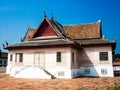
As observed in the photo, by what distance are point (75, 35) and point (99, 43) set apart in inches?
218

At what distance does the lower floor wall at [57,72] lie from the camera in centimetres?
2020

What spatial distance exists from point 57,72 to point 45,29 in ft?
23.7

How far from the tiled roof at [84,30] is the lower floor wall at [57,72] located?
5462 mm

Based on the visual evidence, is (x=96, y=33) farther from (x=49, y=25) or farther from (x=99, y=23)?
(x=49, y=25)

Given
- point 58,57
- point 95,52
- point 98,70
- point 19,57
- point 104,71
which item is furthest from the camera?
point 95,52

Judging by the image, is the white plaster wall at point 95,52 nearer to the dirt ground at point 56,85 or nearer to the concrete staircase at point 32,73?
the concrete staircase at point 32,73

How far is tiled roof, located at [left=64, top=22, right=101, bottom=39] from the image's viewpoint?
87.8 feet

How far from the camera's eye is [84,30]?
2828cm

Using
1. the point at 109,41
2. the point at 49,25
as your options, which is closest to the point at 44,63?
the point at 49,25

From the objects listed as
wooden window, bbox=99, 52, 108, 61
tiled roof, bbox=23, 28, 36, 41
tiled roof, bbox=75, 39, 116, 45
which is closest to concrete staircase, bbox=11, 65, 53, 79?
tiled roof, bbox=75, 39, 116, 45

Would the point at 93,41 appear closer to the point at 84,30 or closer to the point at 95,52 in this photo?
A: the point at 95,52

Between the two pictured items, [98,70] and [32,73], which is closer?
[32,73]

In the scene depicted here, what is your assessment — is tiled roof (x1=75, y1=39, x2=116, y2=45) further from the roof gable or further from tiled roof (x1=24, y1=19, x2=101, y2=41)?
the roof gable

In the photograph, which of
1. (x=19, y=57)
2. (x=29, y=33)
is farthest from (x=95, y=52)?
(x=29, y=33)
